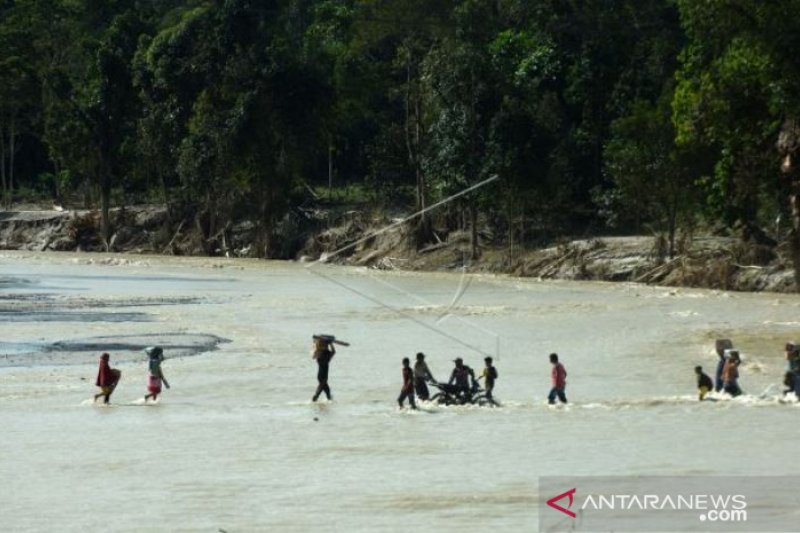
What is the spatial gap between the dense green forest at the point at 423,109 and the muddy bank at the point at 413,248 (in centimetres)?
106

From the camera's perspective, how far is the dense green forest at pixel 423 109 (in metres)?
46.6

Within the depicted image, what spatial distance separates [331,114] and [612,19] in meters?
14.8

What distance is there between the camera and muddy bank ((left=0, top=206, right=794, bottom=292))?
169 feet

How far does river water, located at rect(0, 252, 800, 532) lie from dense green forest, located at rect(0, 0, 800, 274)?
22.0 ft

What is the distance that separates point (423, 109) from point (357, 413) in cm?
4424

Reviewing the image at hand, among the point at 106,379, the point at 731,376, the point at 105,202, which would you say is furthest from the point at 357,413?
the point at 105,202

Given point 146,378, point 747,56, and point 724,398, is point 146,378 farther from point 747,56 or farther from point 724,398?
point 747,56

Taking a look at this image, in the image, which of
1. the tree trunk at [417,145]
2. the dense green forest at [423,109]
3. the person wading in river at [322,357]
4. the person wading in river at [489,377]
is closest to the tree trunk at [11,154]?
the dense green forest at [423,109]

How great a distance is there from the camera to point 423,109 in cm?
6725

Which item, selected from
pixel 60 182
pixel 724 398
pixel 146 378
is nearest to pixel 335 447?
pixel 724 398

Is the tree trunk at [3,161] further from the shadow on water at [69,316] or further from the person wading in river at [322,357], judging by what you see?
the person wading in river at [322,357]

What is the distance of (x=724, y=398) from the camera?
24.1 m

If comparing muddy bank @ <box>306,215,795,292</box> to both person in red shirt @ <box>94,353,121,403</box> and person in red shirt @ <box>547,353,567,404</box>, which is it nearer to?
person in red shirt @ <box>94,353,121,403</box>

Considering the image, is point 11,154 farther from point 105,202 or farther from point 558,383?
point 558,383
